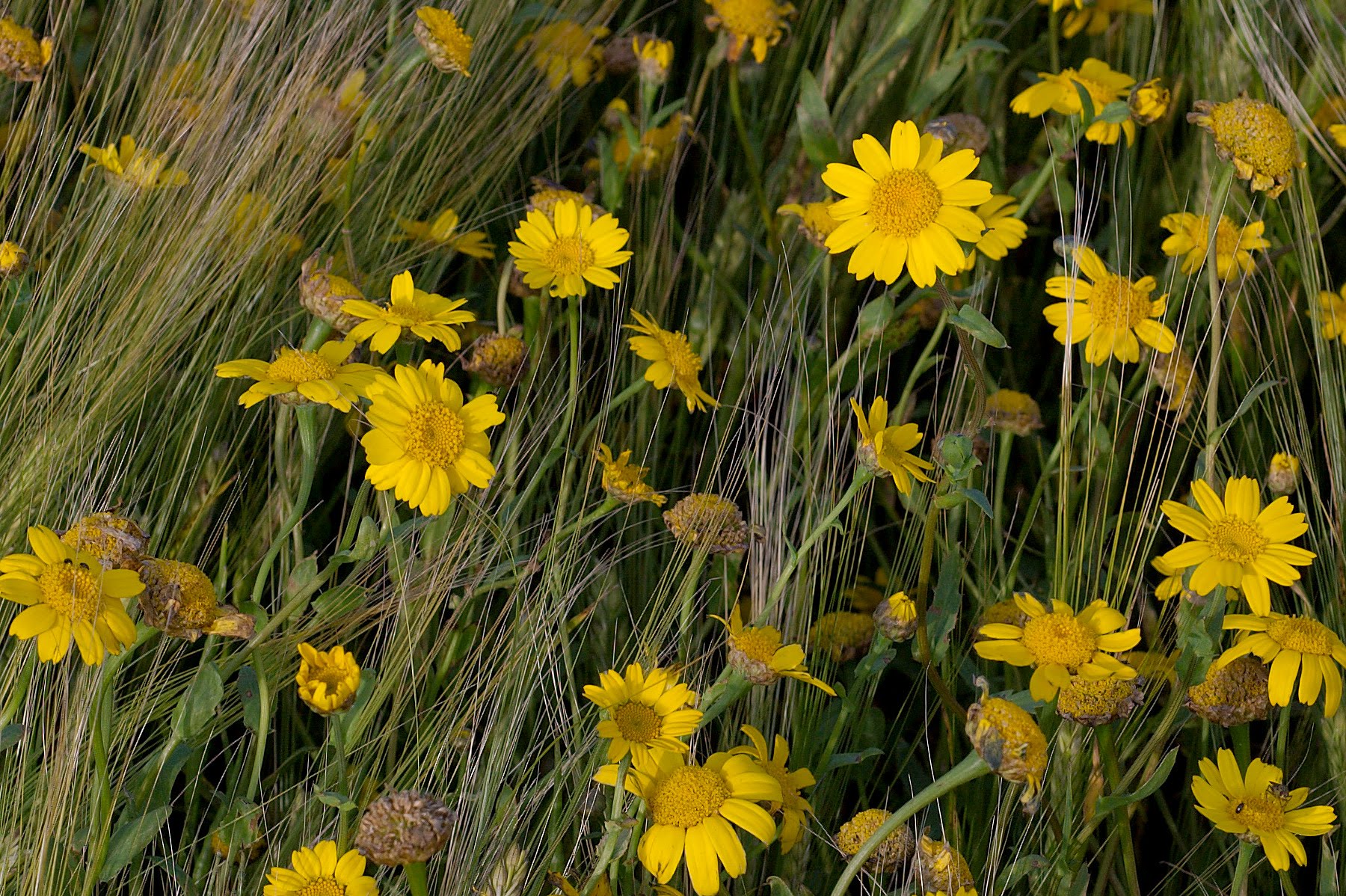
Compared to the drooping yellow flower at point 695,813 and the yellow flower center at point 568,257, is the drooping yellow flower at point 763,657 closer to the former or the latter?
the drooping yellow flower at point 695,813

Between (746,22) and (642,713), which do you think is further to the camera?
(746,22)

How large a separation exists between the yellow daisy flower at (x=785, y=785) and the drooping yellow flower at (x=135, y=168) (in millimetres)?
749

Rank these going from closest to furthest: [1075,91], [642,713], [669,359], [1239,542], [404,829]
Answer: [404,829]
[642,713]
[1239,542]
[669,359]
[1075,91]

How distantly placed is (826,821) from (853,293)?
692 millimetres

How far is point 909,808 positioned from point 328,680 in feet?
1.31

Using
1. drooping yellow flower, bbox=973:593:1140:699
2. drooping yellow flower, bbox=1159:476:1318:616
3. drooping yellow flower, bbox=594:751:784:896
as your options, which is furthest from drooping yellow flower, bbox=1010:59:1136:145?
drooping yellow flower, bbox=594:751:784:896

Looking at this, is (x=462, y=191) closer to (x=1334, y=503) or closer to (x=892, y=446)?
(x=892, y=446)

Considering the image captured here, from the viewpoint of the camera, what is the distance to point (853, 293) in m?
1.55

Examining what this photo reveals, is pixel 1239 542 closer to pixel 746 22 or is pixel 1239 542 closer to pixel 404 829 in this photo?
pixel 404 829

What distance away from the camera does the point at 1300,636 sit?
3.25ft

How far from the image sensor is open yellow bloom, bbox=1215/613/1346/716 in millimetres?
975

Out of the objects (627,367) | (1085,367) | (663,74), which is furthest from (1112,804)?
(663,74)

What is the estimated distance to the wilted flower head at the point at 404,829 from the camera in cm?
78

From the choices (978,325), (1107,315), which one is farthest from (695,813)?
(1107,315)
